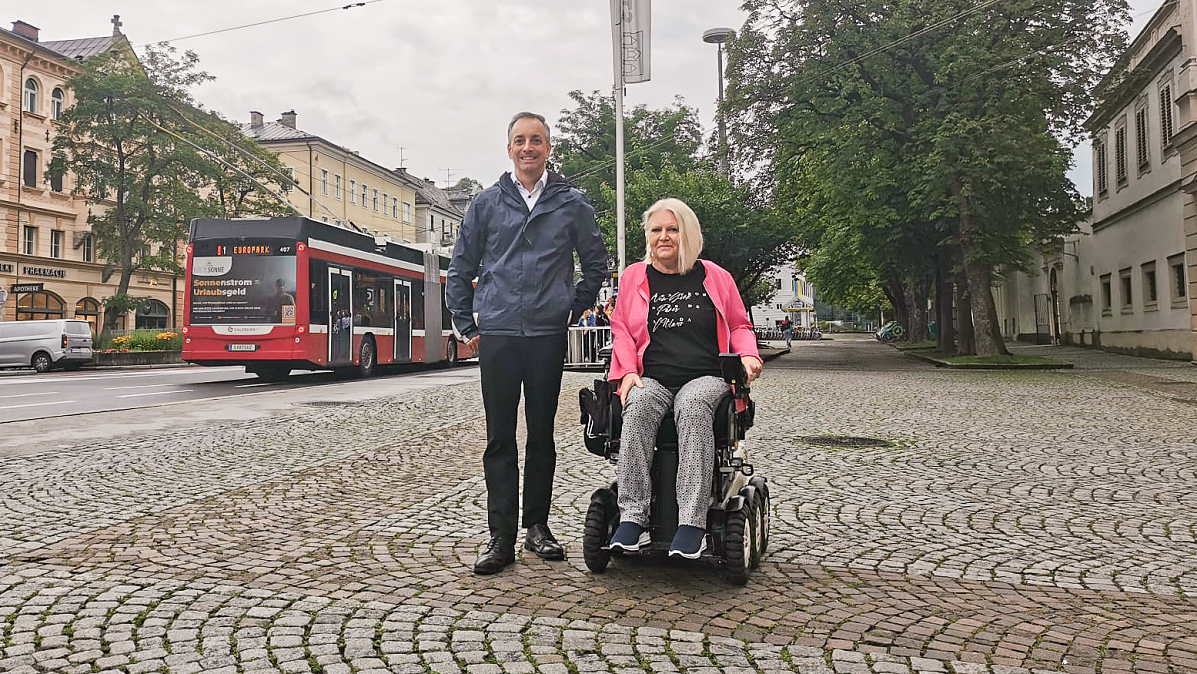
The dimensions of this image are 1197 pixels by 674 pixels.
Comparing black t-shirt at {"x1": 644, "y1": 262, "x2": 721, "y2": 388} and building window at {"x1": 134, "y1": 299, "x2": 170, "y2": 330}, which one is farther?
building window at {"x1": 134, "y1": 299, "x2": 170, "y2": 330}

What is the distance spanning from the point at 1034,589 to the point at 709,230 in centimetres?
3028

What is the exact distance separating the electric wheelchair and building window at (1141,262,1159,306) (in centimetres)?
2778

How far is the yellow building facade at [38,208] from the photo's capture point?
43781 mm

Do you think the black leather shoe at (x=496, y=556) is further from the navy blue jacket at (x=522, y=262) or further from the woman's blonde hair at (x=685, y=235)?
the woman's blonde hair at (x=685, y=235)

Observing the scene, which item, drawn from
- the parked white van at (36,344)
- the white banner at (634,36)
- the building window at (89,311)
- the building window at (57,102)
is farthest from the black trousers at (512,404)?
the building window at (57,102)

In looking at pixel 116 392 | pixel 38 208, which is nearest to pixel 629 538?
pixel 116 392

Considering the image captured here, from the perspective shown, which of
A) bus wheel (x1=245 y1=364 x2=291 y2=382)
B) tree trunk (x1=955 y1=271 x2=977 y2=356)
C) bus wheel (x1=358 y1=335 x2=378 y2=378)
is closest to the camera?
bus wheel (x1=245 y1=364 x2=291 y2=382)

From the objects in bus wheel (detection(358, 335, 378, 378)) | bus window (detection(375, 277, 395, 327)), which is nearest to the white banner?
bus window (detection(375, 277, 395, 327))

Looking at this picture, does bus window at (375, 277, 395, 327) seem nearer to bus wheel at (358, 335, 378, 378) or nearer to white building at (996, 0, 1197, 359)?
bus wheel at (358, 335, 378, 378)

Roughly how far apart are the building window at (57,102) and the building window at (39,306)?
887 centimetres

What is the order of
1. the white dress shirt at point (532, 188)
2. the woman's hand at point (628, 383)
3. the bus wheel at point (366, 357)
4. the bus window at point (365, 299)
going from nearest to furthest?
1. the woman's hand at point (628, 383)
2. the white dress shirt at point (532, 188)
3. the bus window at point (365, 299)
4. the bus wheel at point (366, 357)

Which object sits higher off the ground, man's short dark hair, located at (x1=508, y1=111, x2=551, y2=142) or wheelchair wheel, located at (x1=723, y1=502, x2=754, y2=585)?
man's short dark hair, located at (x1=508, y1=111, x2=551, y2=142)

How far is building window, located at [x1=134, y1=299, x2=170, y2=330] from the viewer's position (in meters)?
52.6

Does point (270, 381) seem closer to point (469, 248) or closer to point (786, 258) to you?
point (469, 248)
